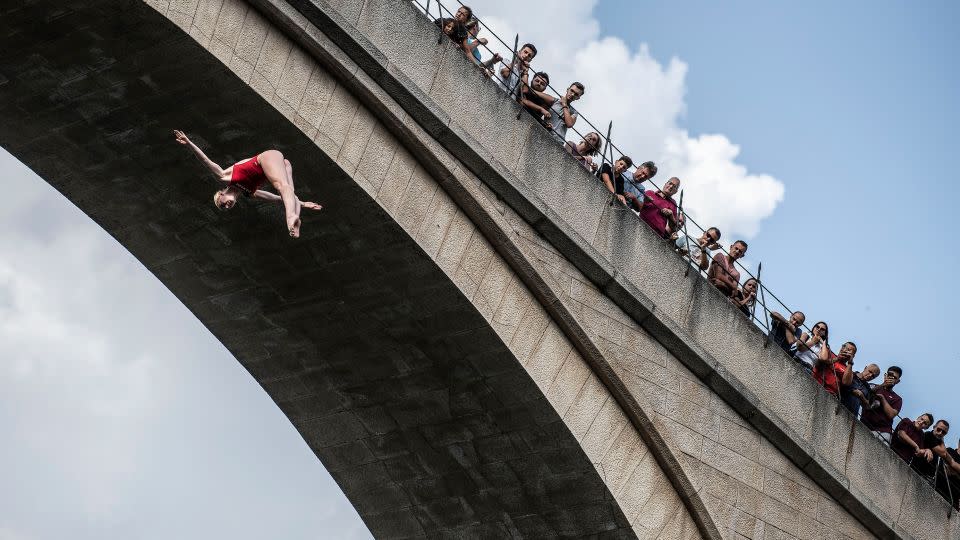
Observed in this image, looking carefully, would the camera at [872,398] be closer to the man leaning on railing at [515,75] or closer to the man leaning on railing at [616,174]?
the man leaning on railing at [616,174]

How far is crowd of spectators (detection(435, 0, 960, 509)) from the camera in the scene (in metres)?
16.8

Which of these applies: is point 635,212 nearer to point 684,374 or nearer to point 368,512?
point 684,374

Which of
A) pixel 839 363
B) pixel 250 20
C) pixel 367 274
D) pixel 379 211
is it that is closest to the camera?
pixel 250 20

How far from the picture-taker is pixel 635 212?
1716cm

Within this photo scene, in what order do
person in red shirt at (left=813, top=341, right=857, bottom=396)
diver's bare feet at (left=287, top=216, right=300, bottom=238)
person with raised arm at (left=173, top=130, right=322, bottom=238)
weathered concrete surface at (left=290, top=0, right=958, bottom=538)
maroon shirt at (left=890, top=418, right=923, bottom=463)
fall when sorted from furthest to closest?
1. maroon shirt at (left=890, top=418, right=923, bottom=463)
2. person in red shirt at (left=813, top=341, right=857, bottom=396)
3. weathered concrete surface at (left=290, top=0, right=958, bottom=538)
4. person with raised arm at (left=173, top=130, right=322, bottom=238)
5. diver's bare feet at (left=287, top=216, right=300, bottom=238)

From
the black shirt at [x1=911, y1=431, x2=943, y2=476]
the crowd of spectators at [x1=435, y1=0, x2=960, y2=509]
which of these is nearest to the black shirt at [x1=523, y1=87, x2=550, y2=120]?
the crowd of spectators at [x1=435, y1=0, x2=960, y2=509]

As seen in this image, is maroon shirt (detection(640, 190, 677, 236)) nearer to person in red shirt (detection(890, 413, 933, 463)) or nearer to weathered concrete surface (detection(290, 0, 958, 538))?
weathered concrete surface (detection(290, 0, 958, 538))

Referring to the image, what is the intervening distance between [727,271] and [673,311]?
149cm

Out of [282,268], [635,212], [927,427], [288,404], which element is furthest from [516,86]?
[927,427]

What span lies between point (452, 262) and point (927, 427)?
7.10 m

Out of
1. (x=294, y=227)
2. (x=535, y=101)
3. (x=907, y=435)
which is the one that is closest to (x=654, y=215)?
(x=535, y=101)

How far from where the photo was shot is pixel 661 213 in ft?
57.9

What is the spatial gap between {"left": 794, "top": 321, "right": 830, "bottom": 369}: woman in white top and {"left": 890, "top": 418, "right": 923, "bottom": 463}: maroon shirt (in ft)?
4.92

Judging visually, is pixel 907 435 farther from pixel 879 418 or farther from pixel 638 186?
pixel 638 186
